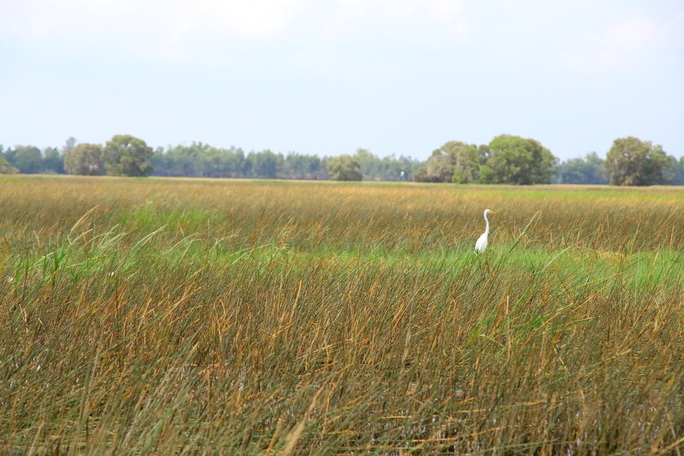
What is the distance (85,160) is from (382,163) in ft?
246

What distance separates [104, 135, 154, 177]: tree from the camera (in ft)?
279

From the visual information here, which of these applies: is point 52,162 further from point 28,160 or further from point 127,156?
point 127,156

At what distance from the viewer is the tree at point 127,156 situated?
85188 mm

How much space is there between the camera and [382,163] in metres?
156

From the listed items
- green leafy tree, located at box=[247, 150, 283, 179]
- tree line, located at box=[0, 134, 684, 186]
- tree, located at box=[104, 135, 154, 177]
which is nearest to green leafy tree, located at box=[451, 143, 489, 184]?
tree line, located at box=[0, 134, 684, 186]

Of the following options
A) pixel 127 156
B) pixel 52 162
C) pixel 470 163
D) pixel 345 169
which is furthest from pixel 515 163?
pixel 52 162

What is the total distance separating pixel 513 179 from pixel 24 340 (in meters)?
69.2

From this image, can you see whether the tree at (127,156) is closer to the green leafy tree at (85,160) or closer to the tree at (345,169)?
the green leafy tree at (85,160)

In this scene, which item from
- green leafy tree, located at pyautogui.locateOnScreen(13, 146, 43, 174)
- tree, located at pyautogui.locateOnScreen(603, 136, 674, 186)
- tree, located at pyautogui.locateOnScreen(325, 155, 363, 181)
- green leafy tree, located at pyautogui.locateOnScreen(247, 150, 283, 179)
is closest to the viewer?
tree, located at pyautogui.locateOnScreen(603, 136, 674, 186)

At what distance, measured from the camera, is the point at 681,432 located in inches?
98.3

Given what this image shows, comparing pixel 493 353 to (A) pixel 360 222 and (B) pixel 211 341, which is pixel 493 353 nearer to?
(B) pixel 211 341

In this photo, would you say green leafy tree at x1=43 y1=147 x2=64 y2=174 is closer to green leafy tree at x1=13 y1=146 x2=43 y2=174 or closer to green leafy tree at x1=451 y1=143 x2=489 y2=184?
green leafy tree at x1=13 y1=146 x2=43 y2=174

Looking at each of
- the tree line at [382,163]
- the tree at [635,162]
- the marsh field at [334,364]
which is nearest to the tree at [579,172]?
the tree line at [382,163]

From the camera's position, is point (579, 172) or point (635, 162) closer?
point (635, 162)
